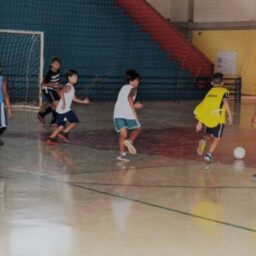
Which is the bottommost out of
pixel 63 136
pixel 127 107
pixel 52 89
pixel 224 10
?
pixel 63 136

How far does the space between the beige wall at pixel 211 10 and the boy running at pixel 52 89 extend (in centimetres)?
1529

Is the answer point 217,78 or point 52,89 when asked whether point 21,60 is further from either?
point 217,78

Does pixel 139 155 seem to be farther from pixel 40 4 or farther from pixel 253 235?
pixel 40 4

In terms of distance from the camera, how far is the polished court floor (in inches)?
205

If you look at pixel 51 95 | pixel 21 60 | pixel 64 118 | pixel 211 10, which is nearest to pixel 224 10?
pixel 211 10

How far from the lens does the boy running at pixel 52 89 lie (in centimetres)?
1466

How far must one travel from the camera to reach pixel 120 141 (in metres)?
10.2

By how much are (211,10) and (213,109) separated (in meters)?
20.7

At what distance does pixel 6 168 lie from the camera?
880 cm

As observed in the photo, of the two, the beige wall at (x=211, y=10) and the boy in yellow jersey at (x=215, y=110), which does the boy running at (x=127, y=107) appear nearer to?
the boy in yellow jersey at (x=215, y=110)

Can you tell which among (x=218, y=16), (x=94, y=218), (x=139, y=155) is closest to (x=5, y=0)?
(x=218, y=16)

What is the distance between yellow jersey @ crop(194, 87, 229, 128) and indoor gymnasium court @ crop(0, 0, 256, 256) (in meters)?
0.02

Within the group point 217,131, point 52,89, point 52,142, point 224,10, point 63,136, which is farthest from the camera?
point 224,10

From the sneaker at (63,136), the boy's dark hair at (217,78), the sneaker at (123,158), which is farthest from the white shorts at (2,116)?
the boy's dark hair at (217,78)
